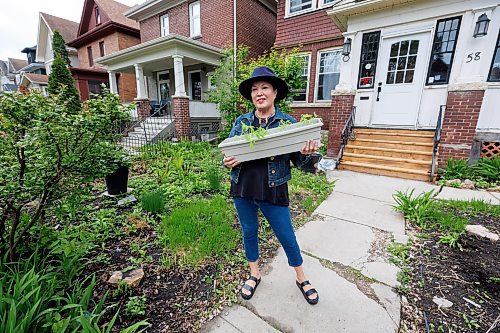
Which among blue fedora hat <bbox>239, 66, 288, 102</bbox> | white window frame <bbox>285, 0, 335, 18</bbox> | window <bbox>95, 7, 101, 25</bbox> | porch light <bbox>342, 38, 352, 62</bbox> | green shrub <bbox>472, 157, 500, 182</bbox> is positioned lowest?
green shrub <bbox>472, 157, 500, 182</bbox>

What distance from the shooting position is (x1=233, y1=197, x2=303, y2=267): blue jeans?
1.67 m

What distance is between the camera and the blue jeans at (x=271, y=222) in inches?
65.9

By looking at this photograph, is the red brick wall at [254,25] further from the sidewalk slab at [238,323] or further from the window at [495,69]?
the sidewalk slab at [238,323]

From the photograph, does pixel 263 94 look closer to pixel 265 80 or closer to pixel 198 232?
pixel 265 80

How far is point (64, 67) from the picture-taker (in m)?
12.4

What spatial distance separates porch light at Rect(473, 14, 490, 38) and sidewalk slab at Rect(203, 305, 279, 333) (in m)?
5.98

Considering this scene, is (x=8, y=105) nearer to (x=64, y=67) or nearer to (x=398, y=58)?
(x=398, y=58)

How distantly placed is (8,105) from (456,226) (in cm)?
442

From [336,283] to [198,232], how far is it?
147 cm

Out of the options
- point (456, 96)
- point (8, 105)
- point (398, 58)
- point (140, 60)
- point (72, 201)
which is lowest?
point (72, 201)

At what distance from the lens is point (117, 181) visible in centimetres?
378

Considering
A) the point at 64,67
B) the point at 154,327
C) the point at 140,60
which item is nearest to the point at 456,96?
the point at 154,327

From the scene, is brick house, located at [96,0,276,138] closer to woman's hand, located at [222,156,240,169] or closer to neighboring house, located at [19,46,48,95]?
woman's hand, located at [222,156,240,169]

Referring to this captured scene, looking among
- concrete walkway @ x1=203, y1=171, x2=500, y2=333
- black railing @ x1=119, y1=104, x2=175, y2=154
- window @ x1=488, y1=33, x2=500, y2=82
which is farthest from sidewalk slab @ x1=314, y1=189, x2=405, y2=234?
black railing @ x1=119, y1=104, x2=175, y2=154
